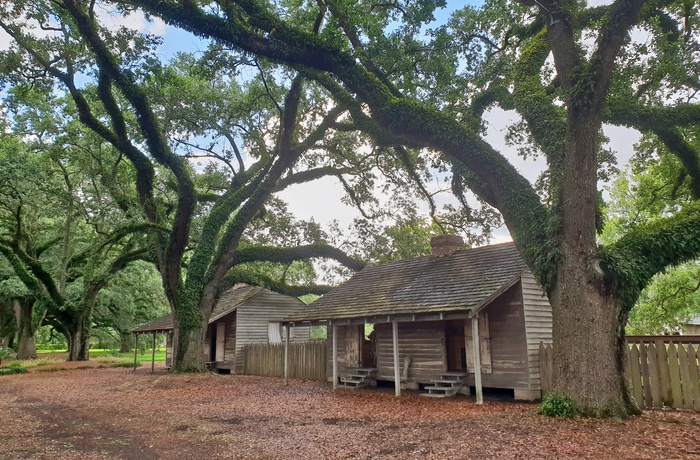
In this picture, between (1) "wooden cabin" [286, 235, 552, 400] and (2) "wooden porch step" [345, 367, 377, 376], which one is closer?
(1) "wooden cabin" [286, 235, 552, 400]

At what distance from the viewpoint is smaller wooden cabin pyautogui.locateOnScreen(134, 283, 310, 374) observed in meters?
25.0

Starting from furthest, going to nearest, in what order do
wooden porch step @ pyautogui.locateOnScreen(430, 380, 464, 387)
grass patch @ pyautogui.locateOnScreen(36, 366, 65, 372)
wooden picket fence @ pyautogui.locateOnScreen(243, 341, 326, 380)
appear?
grass patch @ pyautogui.locateOnScreen(36, 366, 65, 372) → wooden picket fence @ pyautogui.locateOnScreen(243, 341, 326, 380) → wooden porch step @ pyautogui.locateOnScreen(430, 380, 464, 387)

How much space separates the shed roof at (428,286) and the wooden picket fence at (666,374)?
3.62 metres

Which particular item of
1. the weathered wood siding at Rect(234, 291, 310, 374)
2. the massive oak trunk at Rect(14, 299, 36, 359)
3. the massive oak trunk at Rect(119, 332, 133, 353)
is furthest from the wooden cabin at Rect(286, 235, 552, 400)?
the massive oak trunk at Rect(119, 332, 133, 353)

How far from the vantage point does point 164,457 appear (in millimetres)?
7027

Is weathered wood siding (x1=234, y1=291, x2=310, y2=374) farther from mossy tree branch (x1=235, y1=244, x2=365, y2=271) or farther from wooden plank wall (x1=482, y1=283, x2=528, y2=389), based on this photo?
wooden plank wall (x1=482, y1=283, x2=528, y2=389)

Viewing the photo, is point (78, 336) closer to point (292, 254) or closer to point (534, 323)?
point (292, 254)

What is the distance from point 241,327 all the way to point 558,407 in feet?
61.2

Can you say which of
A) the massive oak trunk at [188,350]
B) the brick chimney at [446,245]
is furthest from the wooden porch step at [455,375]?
the massive oak trunk at [188,350]

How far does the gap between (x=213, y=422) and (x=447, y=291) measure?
7730mm

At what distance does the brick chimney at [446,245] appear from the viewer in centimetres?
1845

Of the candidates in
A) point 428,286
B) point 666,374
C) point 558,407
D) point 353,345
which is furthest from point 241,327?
point 666,374

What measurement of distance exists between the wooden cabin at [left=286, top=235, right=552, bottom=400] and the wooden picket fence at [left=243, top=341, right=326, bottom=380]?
115cm

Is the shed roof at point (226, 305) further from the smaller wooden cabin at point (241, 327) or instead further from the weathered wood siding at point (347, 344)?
the weathered wood siding at point (347, 344)
